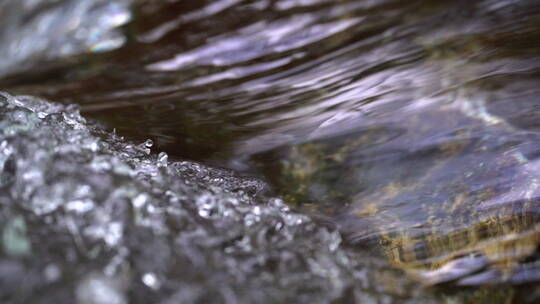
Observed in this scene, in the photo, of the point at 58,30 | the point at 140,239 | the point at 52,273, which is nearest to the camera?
the point at 52,273

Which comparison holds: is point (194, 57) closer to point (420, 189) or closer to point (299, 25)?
point (299, 25)

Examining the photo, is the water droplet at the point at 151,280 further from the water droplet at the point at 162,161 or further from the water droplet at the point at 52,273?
the water droplet at the point at 162,161

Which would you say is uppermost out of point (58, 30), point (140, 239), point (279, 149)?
point (58, 30)

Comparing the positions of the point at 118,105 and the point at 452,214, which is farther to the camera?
the point at 118,105

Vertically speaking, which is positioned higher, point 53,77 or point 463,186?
point 53,77

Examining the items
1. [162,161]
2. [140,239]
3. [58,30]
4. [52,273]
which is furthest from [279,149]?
[58,30]

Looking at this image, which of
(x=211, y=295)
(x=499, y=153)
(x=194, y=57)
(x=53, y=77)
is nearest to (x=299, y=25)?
(x=194, y=57)

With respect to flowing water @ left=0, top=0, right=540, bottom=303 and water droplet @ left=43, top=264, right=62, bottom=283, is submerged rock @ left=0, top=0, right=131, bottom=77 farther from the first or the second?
water droplet @ left=43, top=264, right=62, bottom=283

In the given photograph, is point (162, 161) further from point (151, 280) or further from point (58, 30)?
point (58, 30)
